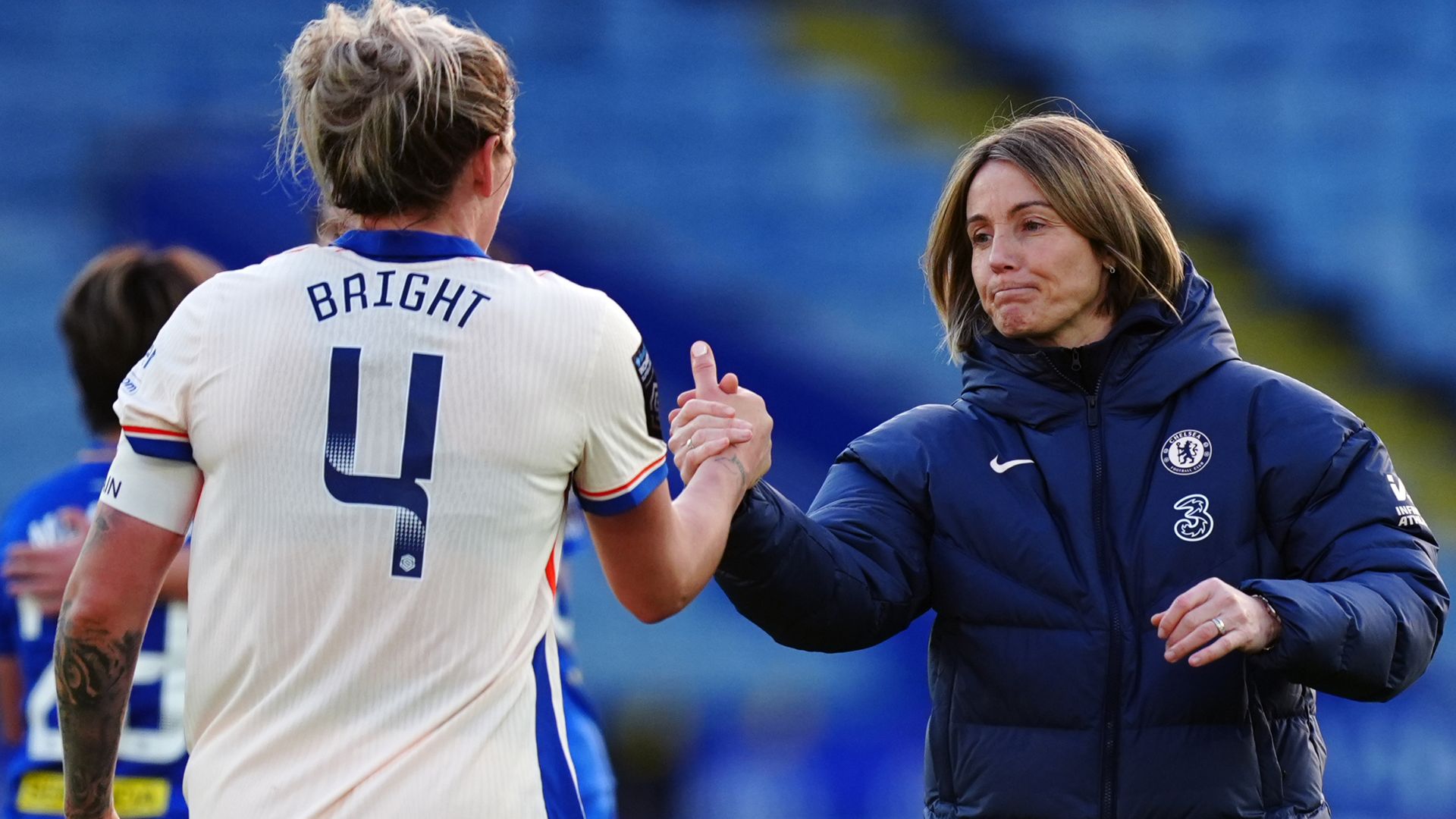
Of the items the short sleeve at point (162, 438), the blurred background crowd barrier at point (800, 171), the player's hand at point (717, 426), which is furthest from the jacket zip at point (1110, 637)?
the blurred background crowd barrier at point (800, 171)

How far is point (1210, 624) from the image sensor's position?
1937 mm

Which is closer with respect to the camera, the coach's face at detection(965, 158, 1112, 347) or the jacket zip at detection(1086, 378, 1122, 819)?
the jacket zip at detection(1086, 378, 1122, 819)

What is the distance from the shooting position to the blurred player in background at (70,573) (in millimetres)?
2748

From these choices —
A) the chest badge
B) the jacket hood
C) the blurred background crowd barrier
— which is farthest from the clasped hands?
the blurred background crowd barrier

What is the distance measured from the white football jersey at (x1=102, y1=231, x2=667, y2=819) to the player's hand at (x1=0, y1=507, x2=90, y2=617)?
1.08 m

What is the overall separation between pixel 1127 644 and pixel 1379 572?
1.05 ft

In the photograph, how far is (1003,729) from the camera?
2189mm

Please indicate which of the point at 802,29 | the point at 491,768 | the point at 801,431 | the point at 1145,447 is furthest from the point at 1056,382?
the point at 802,29

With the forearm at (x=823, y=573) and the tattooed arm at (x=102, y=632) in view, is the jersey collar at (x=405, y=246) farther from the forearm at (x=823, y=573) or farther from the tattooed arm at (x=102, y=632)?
the forearm at (x=823, y=573)

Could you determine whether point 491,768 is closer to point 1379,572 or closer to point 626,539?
point 626,539

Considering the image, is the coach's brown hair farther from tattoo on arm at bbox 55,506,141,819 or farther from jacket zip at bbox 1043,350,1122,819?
jacket zip at bbox 1043,350,1122,819

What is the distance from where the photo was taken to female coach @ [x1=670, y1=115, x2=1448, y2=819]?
2.11m

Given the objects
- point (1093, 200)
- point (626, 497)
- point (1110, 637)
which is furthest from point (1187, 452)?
point (626, 497)

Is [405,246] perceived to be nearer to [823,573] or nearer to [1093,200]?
[823,573]
